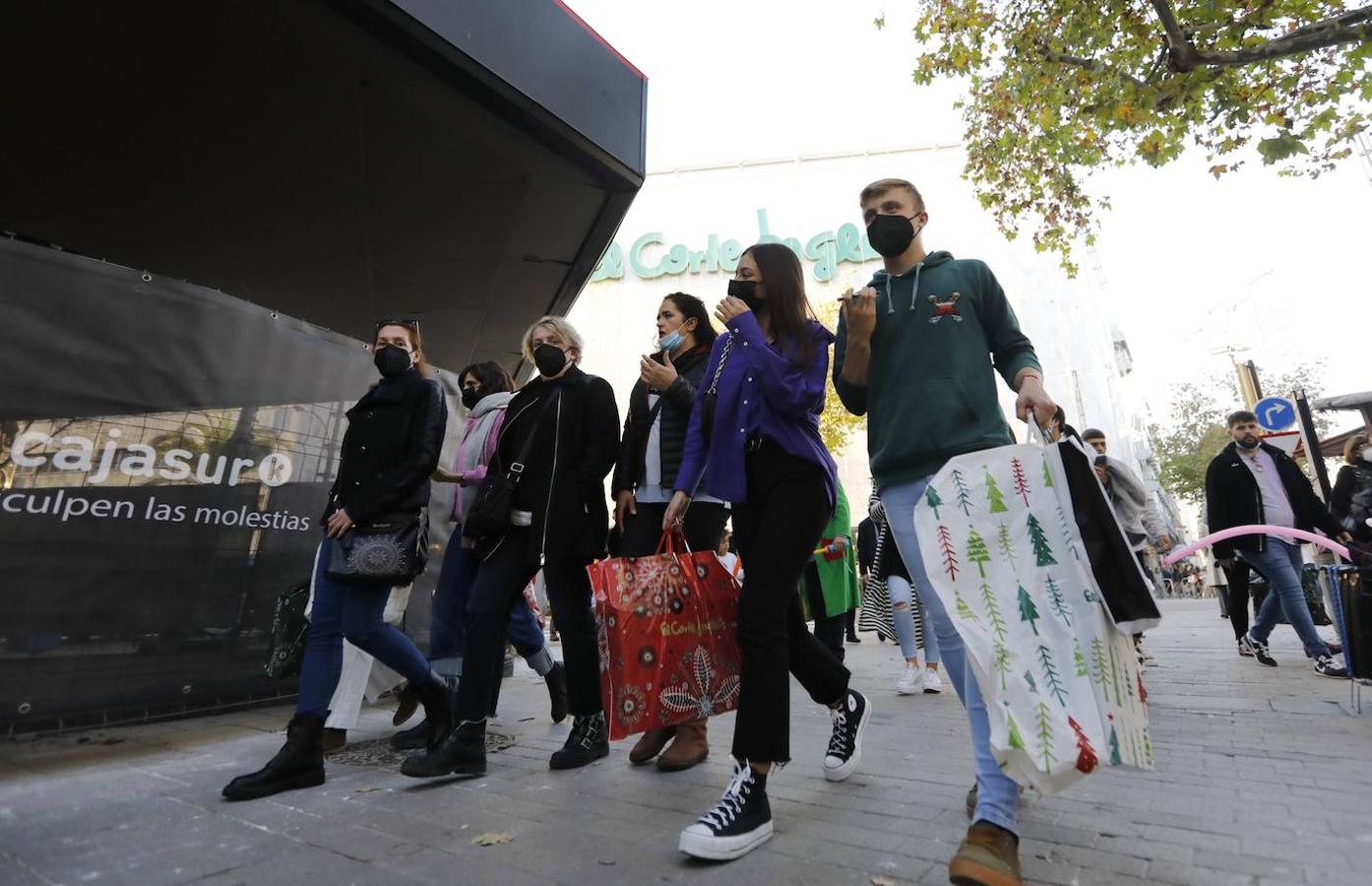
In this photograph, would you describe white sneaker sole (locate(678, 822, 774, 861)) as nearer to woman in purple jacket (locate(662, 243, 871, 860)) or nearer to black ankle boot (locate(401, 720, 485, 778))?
woman in purple jacket (locate(662, 243, 871, 860))

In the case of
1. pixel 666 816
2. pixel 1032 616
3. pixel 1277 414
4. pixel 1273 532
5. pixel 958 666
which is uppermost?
pixel 1277 414

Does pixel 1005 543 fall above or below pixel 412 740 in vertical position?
above

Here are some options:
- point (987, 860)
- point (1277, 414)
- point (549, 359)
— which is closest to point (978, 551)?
point (987, 860)

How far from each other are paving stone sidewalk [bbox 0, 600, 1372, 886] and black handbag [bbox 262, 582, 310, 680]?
1.59ft

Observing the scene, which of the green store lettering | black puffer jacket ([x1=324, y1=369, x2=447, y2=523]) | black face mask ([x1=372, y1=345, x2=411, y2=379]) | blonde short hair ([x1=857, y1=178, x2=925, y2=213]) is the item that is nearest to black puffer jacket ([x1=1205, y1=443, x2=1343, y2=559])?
blonde short hair ([x1=857, y1=178, x2=925, y2=213])

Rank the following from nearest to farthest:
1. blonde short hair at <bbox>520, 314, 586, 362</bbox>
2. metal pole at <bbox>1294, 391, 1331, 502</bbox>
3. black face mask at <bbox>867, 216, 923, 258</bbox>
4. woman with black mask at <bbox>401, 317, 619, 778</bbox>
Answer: black face mask at <bbox>867, 216, 923, 258</bbox> → woman with black mask at <bbox>401, 317, 619, 778</bbox> → blonde short hair at <bbox>520, 314, 586, 362</bbox> → metal pole at <bbox>1294, 391, 1331, 502</bbox>

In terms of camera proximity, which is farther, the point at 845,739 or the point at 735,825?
the point at 845,739

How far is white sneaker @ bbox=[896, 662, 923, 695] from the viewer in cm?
504

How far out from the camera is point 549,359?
340 centimetres

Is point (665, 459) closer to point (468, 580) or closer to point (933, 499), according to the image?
point (468, 580)

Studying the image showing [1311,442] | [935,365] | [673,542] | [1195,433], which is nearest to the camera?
[935,365]

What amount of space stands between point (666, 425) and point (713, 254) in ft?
102

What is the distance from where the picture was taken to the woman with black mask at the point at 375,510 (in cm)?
299

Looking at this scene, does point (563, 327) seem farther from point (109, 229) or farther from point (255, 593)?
point (109, 229)
